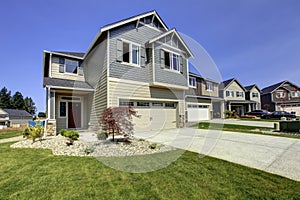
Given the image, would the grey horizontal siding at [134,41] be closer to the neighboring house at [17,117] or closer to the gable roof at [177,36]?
the gable roof at [177,36]

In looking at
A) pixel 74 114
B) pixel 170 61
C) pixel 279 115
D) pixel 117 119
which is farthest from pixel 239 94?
pixel 117 119

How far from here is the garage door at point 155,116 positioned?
1056 centimetres

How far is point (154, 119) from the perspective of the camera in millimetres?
11438

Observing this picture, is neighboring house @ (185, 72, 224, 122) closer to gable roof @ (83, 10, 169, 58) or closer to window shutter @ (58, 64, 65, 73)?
gable roof @ (83, 10, 169, 58)

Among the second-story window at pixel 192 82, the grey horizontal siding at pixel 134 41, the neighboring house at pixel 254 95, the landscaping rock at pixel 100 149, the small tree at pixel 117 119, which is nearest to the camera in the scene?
the landscaping rock at pixel 100 149

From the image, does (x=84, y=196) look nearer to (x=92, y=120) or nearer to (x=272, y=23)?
(x=92, y=120)

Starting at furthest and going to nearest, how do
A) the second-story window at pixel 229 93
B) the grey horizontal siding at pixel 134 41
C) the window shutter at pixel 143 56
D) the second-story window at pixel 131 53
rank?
the second-story window at pixel 229 93 → the window shutter at pixel 143 56 → the second-story window at pixel 131 53 → the grey horizontal siding at pixel 134 41

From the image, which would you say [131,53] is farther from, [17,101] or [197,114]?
[17,101]

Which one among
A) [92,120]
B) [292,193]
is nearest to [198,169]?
[292,193]

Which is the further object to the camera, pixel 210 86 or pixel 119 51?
pixel 210 86

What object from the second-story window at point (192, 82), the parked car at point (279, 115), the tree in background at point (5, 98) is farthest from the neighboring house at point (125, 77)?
the tree in background at point (5, 98)

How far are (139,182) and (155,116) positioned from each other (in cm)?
823

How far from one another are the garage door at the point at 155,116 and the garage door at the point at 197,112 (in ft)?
17.0

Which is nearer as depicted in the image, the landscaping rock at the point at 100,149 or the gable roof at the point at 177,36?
the landscaping rock at the point at 100,149
